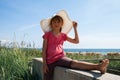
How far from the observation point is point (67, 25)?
539 centimetres

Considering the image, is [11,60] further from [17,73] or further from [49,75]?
[49,75]

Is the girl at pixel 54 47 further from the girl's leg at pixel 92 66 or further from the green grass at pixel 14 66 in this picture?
the green grass at pixel 14 66

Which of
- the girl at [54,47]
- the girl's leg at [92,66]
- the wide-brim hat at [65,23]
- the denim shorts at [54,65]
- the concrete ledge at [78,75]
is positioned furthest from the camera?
the wide-brim hat at [65,23]

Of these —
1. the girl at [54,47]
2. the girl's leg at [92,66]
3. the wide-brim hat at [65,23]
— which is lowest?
the girl's leg at [92,66]

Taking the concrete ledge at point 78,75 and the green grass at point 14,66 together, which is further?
the green grass at point 14,66

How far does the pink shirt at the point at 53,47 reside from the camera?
509 centimetres

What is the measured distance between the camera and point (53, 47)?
516 centimetres

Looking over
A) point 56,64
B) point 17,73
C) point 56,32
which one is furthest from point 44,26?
point 17,73

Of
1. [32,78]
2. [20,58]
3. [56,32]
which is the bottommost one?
[32,78]

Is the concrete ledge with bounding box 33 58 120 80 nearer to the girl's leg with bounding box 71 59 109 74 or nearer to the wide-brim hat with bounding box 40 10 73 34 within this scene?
the girl's leg with bounding box 71 59 109 74

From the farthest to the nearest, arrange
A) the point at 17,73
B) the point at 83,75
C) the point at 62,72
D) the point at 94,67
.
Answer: the point at 17,73
the point at 62,72
the point at 94,67
the point at 83,75

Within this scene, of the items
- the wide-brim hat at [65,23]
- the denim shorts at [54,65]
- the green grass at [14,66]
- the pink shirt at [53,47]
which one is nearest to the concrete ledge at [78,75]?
the denim shorts at [54,65]

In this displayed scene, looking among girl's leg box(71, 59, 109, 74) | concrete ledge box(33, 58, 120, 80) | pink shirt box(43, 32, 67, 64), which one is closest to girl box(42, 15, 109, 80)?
pink shirt box(43, 32, 67, 64)

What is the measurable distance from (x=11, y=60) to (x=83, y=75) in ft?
9.21
